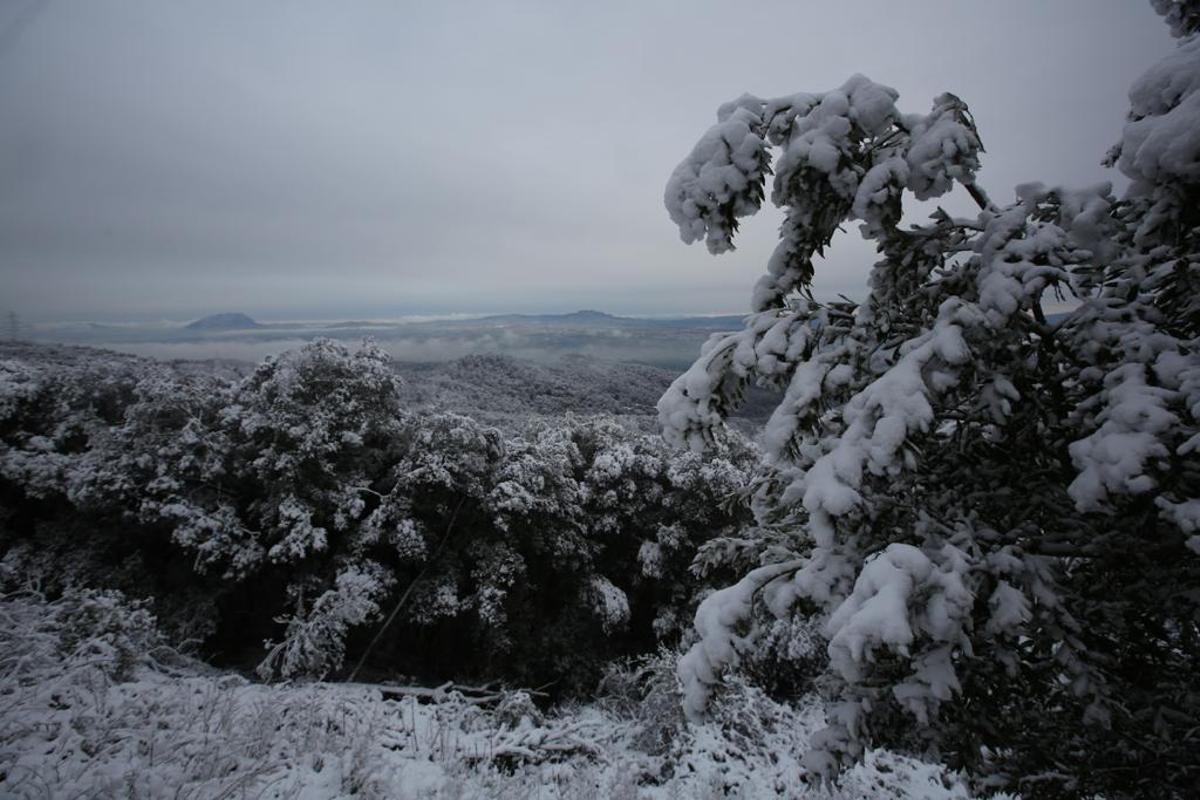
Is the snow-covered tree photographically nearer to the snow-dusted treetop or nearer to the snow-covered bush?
the snow-dusted treetop

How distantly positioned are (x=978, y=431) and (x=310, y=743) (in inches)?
198

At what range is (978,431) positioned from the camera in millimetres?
2533

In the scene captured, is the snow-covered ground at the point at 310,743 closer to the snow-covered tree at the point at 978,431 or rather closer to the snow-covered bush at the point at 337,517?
the snow-covered tree at the point at 978,431

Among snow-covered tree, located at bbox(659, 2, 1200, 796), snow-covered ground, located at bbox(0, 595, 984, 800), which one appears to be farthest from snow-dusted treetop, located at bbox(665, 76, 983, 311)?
snow-covered ground, located at bbox(0, 595, 984, 800)

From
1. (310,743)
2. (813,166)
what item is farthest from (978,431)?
(310,743)

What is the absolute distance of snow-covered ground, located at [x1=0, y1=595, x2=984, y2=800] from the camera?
3.30 metres

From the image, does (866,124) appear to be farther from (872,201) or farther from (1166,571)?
(1166,571)

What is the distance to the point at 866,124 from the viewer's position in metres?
2.36

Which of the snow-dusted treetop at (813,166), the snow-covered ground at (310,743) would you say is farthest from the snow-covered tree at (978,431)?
the snow-covered ground at (310,743)

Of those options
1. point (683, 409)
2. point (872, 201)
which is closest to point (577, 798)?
point (683, 409)

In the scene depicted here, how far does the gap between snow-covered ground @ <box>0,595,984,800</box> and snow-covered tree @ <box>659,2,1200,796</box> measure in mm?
1651

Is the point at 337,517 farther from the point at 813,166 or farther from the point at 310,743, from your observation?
the point at 813,166

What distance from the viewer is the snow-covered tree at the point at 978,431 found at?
1.87 metres

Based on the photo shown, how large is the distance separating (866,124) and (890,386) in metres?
1.25
